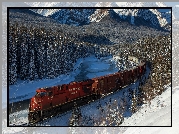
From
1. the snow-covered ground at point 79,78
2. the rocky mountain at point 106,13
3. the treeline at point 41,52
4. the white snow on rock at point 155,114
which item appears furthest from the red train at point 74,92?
the rocky mountain at point 106,13

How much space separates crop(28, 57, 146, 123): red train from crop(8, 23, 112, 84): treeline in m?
0.79

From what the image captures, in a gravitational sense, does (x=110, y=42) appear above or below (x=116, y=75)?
above

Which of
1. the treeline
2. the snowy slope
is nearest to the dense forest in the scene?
the treeline

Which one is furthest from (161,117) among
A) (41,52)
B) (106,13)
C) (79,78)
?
(41,52)

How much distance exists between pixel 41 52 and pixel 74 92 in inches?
86.1

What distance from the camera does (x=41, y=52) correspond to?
11836mm

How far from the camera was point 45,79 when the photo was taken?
459 inches

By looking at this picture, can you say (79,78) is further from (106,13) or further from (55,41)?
(106,13)

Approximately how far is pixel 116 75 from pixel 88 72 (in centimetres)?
125

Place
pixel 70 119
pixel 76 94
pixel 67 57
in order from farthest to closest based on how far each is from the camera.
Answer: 1. pixel 76 94
2. pixel 67 57
3. pixel 70 119

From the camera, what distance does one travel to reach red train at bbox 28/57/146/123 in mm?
12047

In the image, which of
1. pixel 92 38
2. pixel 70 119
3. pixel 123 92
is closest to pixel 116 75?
pixel 123 92

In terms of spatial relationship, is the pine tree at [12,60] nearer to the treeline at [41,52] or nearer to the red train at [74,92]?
the treeline at [41,52]

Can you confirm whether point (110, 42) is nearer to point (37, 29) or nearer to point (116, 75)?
point (116, 75)
